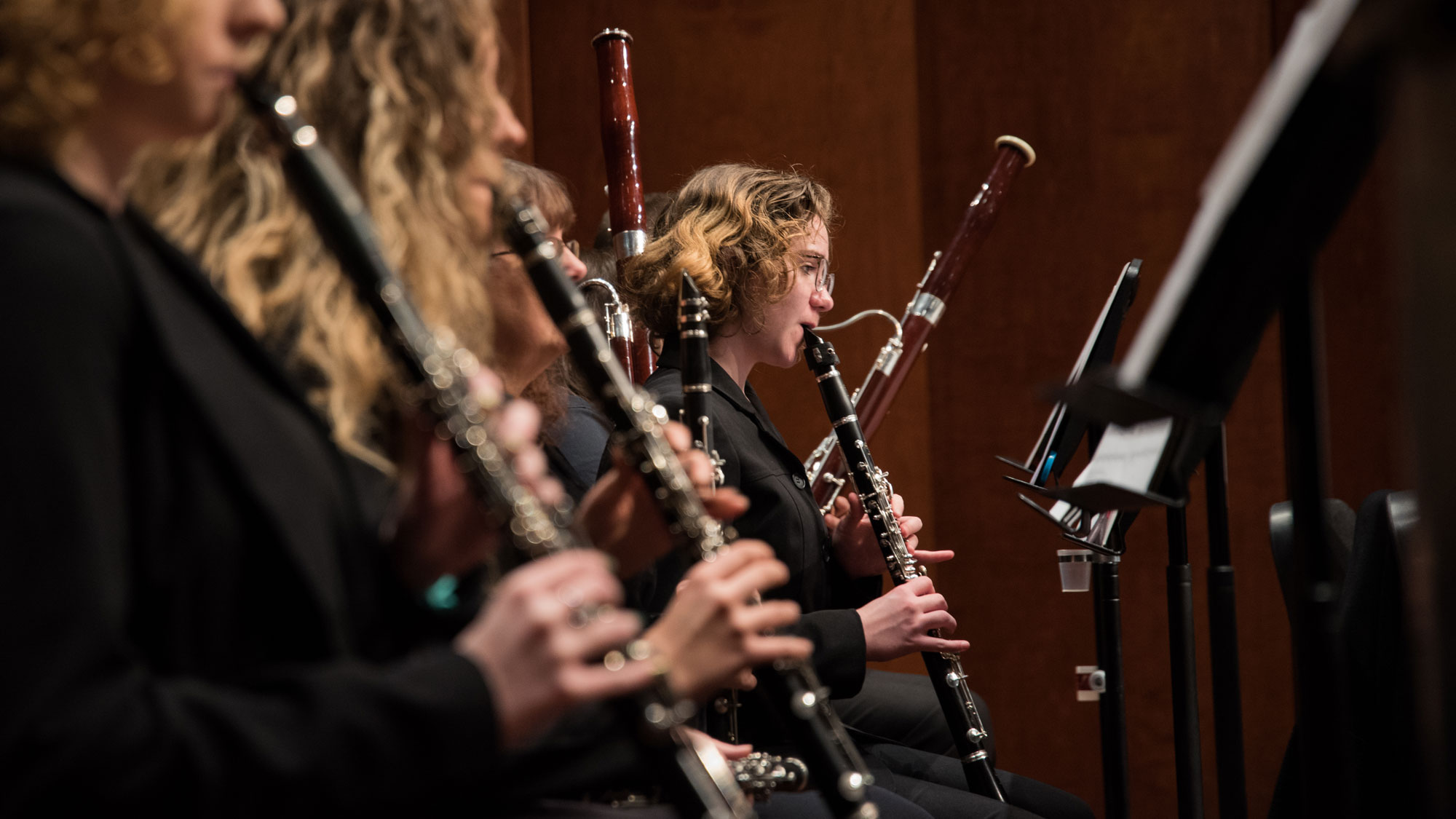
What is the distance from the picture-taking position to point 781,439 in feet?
7.75

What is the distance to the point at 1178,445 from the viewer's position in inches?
48.6

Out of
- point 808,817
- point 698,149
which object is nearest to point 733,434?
point 808,817

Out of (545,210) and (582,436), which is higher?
(545,210)

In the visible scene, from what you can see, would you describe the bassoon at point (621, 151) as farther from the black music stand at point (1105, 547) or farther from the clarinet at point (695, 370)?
the black music stand at point (1105, 547)

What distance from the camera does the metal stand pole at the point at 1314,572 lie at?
1078 mm

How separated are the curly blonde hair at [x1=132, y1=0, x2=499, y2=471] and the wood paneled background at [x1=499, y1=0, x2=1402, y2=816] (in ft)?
9.11

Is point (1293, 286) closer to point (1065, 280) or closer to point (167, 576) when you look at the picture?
point (167, 576)

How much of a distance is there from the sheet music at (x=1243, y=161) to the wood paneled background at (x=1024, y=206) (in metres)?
2.89

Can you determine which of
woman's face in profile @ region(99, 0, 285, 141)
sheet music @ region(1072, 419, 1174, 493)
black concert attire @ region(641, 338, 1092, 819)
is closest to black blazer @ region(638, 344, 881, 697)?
black concert attire @ region(641, 338, 1092, 819)

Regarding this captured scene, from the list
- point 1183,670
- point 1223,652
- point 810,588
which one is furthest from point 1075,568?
point 1223,652

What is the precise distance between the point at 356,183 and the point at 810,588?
125 cm

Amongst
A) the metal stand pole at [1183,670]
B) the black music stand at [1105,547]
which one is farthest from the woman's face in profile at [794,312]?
the metal stand pole at [1183,670]

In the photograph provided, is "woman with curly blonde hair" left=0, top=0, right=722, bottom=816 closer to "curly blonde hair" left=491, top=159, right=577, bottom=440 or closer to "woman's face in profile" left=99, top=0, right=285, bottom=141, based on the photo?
"woman's face in profile" left=99, top=0, right=285, bottom=141

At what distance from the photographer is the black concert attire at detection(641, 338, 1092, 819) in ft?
6.24
